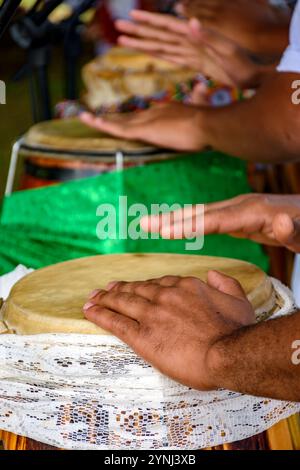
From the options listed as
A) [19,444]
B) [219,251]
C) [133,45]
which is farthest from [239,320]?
[133,45]

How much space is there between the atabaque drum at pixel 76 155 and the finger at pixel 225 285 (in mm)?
765

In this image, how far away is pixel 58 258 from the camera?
4.81ft

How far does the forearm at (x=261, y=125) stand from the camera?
1507 mm

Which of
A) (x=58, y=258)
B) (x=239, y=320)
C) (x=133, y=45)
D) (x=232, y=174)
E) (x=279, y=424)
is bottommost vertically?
(x=279, y=424)

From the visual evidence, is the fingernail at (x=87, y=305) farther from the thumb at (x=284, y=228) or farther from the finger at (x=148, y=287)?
the thumb at (x=284, y=228)

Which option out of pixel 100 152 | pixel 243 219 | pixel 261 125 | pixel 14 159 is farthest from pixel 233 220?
pixel 14 159

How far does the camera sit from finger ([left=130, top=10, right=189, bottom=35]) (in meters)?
A: 2.00

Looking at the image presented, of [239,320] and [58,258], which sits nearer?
[239,320]

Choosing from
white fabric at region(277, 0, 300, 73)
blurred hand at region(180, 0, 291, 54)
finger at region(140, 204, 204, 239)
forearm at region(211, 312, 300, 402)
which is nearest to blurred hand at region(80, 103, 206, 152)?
white fabric at region(277, 0, 300, 73)

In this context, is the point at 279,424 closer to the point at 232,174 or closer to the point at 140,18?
the point at 232,174

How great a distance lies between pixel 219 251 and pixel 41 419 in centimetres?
93

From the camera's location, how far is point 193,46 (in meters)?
1.99

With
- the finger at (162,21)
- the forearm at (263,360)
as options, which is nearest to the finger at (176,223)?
the forearm at (263,360)

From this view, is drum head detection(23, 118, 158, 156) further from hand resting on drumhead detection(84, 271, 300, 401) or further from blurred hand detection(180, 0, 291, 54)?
hand resting on drumhead detection(84, 271, 300, 401)
